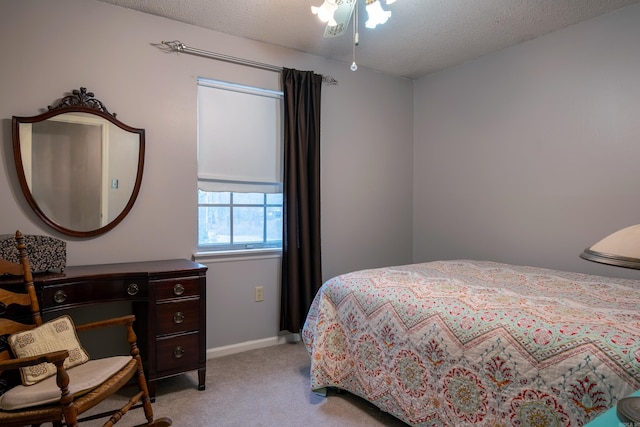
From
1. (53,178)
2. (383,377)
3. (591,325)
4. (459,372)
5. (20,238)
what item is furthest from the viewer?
(53,178)

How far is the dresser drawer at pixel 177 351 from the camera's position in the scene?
2189 millimetres

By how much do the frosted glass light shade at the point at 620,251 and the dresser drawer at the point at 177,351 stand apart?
6.97 feet

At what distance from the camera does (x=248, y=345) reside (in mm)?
2969

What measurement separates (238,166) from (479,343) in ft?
6.94

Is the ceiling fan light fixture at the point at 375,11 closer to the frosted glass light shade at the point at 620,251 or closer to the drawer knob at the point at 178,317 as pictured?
the frosted glass light shade at the point at 620,251

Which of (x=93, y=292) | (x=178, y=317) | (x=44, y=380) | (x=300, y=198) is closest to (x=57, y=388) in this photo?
(x=44, y=380)

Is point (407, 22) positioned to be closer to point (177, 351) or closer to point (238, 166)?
point (238, 166)

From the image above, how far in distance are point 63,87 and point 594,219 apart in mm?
3563

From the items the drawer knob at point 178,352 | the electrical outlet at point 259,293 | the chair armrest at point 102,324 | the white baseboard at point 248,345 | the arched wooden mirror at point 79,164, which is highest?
the arched wooden mirror at point 79,164

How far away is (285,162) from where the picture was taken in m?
3.03

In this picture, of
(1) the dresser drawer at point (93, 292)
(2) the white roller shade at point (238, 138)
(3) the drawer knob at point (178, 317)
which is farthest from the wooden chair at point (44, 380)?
(2) the white roller shade at point (238, 138)

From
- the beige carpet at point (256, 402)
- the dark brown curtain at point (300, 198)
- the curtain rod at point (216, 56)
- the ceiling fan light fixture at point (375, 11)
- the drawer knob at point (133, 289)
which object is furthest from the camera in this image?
the dark brown curtain at point (300, 198)

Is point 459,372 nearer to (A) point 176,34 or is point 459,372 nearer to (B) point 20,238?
(B) point 20,238

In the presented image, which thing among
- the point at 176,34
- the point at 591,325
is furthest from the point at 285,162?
the point at 591,325
